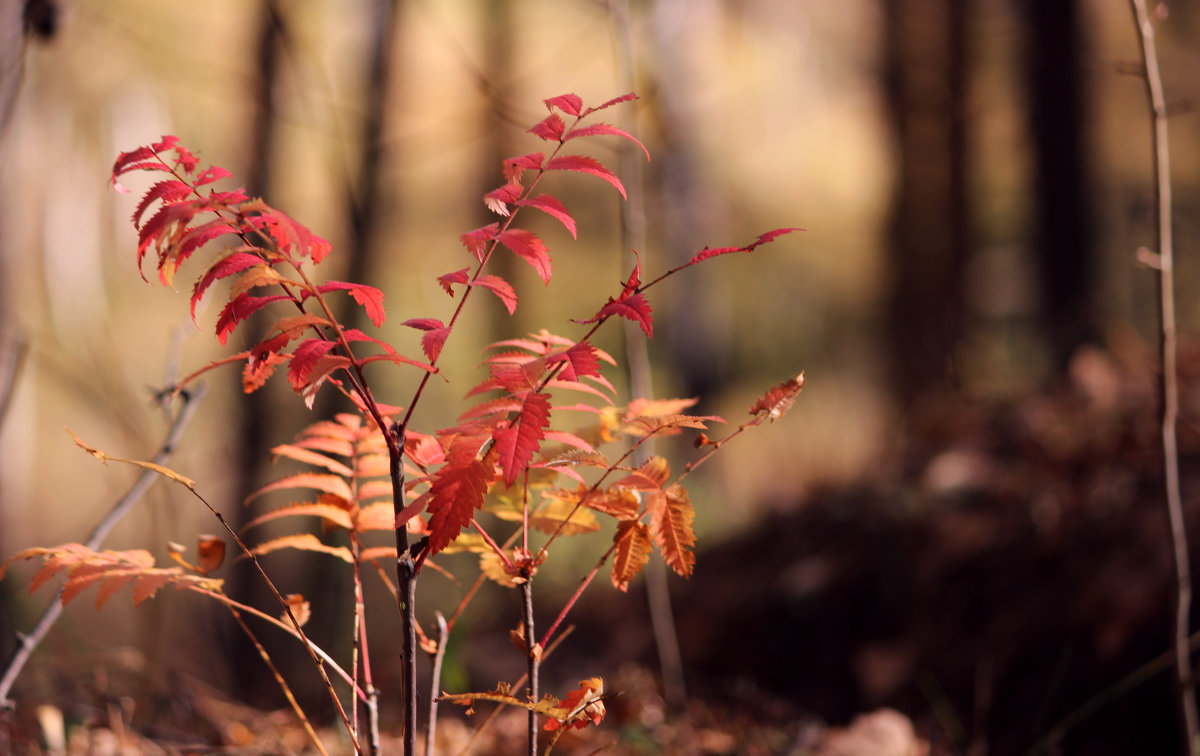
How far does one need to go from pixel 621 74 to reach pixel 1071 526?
1.69 metres

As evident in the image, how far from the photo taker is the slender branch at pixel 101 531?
1050 mm

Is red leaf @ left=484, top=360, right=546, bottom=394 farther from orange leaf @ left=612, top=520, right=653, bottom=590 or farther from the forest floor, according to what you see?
the forest floor

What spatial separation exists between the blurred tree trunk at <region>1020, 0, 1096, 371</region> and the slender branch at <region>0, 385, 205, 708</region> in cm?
406

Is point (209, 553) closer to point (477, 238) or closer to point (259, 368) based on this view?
point (259, 368)

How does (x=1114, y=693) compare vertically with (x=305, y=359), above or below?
below

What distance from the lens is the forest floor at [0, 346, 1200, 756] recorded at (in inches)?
63.9

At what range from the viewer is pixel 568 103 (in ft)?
2.52

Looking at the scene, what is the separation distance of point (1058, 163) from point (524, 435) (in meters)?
4.61

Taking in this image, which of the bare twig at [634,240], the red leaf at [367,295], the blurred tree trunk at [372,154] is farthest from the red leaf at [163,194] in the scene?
the blurred tree trunk at [372,154]

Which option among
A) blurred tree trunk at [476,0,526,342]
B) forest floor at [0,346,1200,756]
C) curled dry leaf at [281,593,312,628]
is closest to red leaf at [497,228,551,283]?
curled dry leaf at [281,593,312,628]

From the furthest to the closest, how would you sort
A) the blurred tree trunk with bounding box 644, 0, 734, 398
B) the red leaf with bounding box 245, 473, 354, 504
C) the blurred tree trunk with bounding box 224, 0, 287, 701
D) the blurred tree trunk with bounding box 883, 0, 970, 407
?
the blurred tree trunk with bounding box 883, 0, 970, 407, the blurred tree trunk with bounding box 644, 0, 734, 398, the blurred tree trunk with bounding box 224, 0, 287, 701, the red leaf with bounding box 245, 473, 354, 504

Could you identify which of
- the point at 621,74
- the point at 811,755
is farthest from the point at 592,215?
the point at 811,755

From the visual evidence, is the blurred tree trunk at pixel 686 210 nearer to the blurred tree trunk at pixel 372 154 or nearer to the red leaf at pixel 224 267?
the blurred tree trunk at pixel 372 154

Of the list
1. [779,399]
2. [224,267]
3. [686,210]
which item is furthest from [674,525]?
[686,210]
